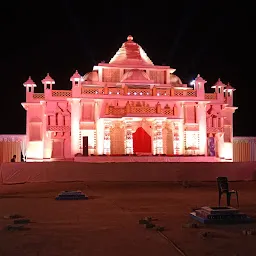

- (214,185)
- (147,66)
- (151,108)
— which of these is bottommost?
(214,185)

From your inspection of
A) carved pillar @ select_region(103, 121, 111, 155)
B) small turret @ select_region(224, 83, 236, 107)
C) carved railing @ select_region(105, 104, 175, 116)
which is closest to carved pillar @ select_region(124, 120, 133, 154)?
carved railing @ select_region(105, 104, 175, 116)

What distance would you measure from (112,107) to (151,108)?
9.81ft

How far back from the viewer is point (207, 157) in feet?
109

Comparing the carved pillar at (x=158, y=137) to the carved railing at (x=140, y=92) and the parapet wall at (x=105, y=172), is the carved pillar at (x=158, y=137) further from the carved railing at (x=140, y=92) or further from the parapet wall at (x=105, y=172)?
the parapet wall at (x=105, y=172)

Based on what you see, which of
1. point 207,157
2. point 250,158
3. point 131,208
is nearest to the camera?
point 131,208

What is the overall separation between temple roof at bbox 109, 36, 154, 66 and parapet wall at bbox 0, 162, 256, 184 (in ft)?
45.3

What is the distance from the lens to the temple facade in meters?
33.6

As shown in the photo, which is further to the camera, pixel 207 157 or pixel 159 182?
pixel 207 157

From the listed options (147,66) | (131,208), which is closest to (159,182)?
(131,208)

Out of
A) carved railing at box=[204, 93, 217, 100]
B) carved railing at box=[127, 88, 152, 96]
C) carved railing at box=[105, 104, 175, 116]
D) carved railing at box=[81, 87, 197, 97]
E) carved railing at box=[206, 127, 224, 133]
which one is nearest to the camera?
carved railing at box=[105, 104, 175, 116]

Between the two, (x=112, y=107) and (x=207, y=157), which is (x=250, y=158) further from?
(x=112, y=107)

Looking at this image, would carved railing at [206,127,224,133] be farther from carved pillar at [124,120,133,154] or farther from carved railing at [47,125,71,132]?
carved railing at [47,125,71,132]

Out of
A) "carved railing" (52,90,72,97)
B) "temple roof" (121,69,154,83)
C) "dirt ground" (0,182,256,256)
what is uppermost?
"temple roof" (121,69,154,83)

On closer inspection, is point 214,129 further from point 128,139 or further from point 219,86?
point 128,139
